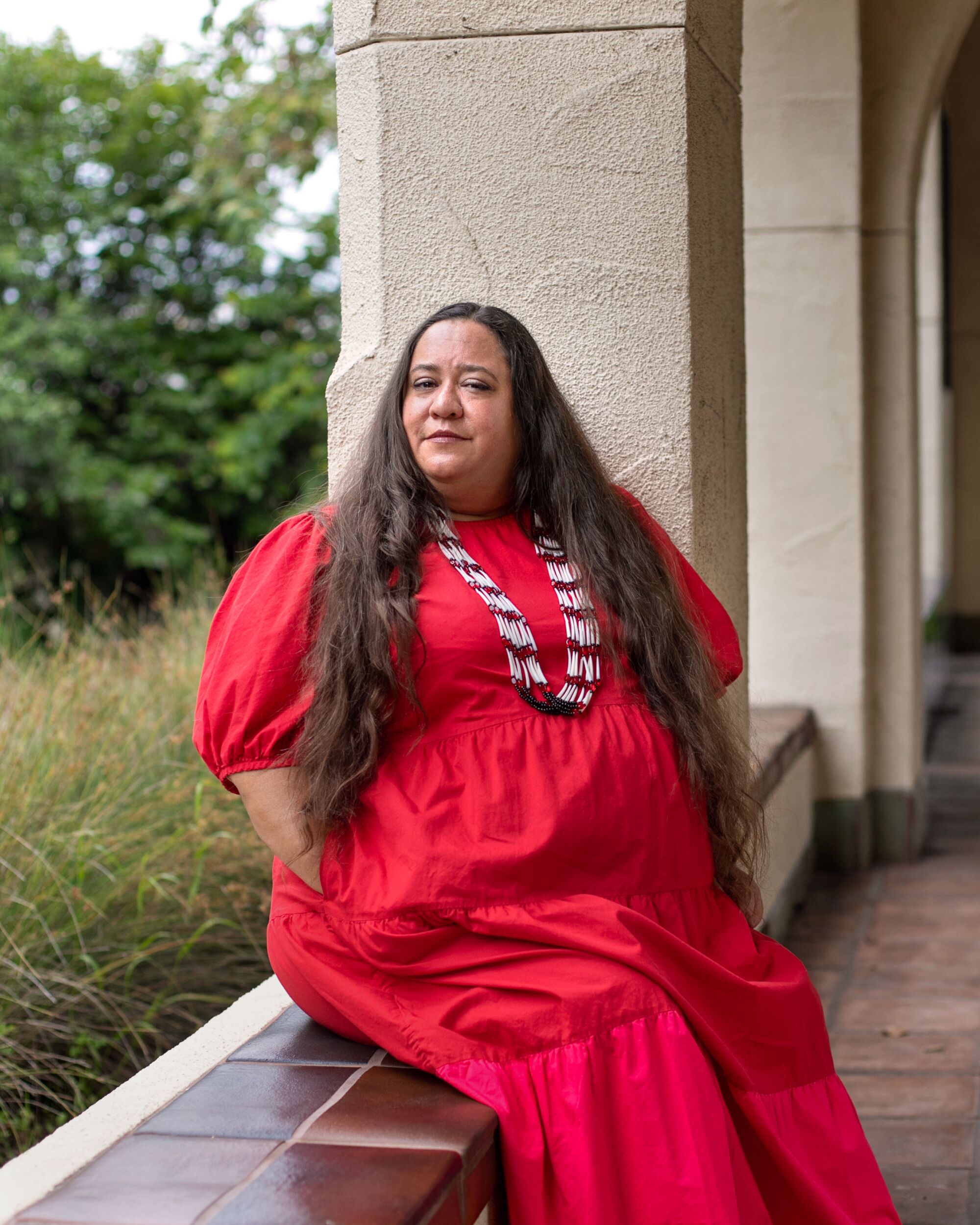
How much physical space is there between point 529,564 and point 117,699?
7.59 ft

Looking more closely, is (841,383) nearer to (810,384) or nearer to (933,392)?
(810,384)

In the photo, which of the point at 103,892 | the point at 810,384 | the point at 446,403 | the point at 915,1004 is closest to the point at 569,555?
the point at 446,403

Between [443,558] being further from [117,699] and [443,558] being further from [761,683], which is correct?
[761,683]

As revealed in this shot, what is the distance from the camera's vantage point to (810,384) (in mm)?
5020

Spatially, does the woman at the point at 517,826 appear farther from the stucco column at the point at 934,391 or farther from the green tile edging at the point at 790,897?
the stucco column at the point at 934,391

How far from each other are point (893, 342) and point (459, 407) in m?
3.52

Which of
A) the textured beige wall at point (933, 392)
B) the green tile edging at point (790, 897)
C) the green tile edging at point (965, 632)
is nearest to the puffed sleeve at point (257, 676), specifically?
the green tile edging at point (790, 897)

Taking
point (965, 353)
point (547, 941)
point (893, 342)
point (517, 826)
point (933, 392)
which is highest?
point (965, 353)

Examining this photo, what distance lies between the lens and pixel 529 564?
2.17 meters

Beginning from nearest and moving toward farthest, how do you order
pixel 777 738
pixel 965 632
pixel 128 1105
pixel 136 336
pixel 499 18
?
pixel 128 1105
pixel 499 18
pixel 777 738
pixel 965 632
pixel 136 336

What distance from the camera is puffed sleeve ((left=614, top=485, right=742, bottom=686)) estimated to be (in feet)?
7.72

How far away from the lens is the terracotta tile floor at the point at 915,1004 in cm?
286

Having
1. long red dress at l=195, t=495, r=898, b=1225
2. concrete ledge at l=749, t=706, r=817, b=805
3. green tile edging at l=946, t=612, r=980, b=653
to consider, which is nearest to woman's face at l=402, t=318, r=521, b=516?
long red dress at l=195, t=495, r=898, b=1225

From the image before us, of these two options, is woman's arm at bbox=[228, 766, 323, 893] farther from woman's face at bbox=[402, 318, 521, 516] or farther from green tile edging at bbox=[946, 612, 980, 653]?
green tile edging at bbox=[946, 612, 980, 653]
